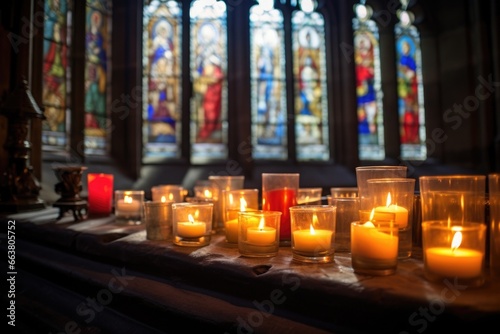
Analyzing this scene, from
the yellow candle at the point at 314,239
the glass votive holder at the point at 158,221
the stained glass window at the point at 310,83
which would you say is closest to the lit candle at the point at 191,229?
the glass votive holder at the point at 158,221

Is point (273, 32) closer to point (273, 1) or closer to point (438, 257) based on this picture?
point (273, 1)

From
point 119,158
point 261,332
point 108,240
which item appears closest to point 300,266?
point 261,332

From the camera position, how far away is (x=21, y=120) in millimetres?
2234

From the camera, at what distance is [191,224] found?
3.76 feet

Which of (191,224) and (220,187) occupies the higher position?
(220,187)

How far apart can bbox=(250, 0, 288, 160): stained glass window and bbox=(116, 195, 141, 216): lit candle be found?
2.74 m

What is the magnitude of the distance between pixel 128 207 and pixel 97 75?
2.60 metres

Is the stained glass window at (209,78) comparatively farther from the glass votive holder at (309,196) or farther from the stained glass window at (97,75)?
the glass votive holder at (309,196)

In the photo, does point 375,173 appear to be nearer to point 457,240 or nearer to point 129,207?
point 457,240

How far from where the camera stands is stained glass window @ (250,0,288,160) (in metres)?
4.41

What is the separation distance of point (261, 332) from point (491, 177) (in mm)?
578

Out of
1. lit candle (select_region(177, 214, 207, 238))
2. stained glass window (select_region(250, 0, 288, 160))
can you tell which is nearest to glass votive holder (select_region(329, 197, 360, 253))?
lit candle (select_region(177, 214, 207, 238))

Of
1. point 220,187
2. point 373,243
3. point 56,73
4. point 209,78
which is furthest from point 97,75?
point 373,243

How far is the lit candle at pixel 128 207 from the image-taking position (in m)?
1.68
